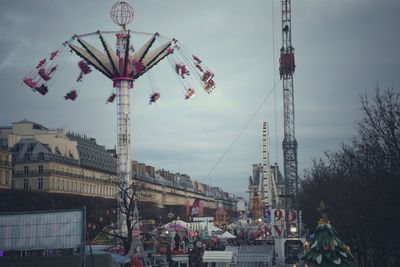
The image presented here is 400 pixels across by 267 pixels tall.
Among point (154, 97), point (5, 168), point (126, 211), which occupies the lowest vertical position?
point (126, 211)

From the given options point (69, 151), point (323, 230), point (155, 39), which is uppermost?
point (155, 39)

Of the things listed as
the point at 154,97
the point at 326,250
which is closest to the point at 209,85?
the point at 154,97

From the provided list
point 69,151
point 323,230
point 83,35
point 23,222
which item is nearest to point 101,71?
point 83,35

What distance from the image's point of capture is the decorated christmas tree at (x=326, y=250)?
18.3m

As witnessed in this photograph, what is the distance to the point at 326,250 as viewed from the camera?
1833 centimetres

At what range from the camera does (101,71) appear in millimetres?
62719

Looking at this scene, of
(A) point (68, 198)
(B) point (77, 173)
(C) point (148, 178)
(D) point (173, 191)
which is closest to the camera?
(A) point (68, 198)

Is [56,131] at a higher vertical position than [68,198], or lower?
higher

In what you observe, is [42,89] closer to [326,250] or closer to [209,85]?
[209,85]

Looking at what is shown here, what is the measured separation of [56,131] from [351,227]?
261 ft

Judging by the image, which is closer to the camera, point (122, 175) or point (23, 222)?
point (23, 222)

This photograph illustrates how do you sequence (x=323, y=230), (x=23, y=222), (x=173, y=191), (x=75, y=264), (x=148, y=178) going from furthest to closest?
(x=173, y=191) < (x=148, y=178) < (x=75, y=264) < (x=23, y=222) < (x=323, y=230)

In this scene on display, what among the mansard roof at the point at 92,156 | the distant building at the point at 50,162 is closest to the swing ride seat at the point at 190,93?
the distant building at the point at 50,162

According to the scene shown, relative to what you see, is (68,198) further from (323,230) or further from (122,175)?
(323,230)
